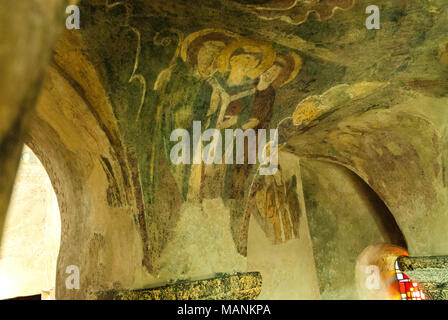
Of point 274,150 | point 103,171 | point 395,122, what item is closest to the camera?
point 103,171

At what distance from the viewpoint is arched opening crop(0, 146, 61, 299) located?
909 centimetres

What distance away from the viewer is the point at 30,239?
9461 mm

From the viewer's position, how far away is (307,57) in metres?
4.79

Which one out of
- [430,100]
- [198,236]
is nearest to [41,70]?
[198,236]

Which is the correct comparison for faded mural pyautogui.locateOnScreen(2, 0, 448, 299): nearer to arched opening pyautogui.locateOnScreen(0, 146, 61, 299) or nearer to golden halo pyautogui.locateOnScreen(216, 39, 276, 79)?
golden halo pyautogui.locateOnScreen(216, 39, 276, 79)

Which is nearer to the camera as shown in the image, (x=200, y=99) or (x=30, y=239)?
(x=200, y=99)

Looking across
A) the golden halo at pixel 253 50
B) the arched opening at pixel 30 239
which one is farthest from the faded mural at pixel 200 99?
the arched opening at pixel 30 239

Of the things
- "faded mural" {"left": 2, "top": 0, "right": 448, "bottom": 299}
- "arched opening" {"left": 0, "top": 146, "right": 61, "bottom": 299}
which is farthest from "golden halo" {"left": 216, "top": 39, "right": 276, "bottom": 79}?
"arched opening" {"left": 0, "top": 146, "right": 61, "bottom": 299}

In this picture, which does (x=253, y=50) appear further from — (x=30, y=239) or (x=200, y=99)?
(x=30, y=239)

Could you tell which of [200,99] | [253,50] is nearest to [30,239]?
[200,99]

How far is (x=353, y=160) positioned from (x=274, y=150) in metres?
2.82

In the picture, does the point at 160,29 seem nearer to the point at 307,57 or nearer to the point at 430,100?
the point at 307,57

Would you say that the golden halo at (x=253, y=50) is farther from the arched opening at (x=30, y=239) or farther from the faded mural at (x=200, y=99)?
the arched opening at (x=30, y=239)
